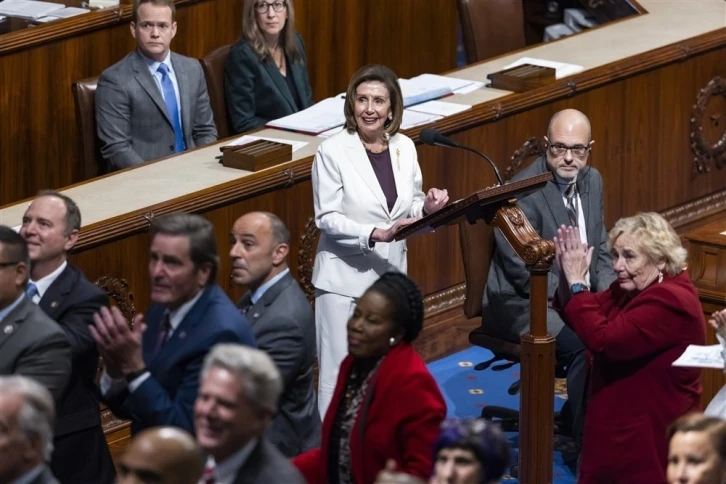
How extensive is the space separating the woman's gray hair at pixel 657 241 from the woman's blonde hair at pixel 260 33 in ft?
7.97

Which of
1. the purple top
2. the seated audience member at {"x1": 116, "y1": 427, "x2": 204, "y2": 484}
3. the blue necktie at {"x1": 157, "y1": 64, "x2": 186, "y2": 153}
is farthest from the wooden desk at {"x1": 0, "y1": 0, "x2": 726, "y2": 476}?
the seated audience member at {"x1": 116, "y1": 427, "x2": 204, "y2": 484}

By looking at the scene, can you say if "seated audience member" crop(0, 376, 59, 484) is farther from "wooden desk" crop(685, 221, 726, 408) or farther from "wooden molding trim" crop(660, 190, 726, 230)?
"wooden molding trim" crop(660, 190, 726, 230)

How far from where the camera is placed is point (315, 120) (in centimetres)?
661

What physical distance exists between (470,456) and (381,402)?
1.67 feet

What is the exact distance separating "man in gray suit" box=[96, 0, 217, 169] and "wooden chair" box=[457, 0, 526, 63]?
6.42ft

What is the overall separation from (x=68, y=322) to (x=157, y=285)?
383 mm

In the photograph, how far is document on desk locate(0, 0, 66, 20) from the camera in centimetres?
708

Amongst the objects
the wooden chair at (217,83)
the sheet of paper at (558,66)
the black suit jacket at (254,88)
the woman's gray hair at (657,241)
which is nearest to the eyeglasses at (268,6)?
the black suit jacket at (254,88)

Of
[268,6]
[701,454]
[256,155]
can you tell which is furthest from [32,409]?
[268,6]

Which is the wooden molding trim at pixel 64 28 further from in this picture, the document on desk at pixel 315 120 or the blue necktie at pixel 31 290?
the blue necktie at pixel 31 290

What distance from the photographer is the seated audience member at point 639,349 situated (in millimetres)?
4641

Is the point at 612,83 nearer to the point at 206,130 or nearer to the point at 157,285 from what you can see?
the point at 206,130

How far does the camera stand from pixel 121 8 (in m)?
6.93

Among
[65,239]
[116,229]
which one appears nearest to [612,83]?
[116,229]
